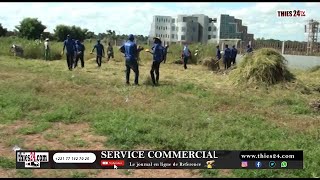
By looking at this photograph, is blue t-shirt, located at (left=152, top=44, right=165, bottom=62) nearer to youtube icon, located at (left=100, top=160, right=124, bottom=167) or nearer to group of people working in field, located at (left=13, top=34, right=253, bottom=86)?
group of people working in field, located at (left=13, top=34, right=253, bottom=86)

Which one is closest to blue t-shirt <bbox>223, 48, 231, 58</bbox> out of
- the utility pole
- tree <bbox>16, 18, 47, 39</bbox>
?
the utility pole

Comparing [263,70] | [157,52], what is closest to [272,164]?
[157,52]

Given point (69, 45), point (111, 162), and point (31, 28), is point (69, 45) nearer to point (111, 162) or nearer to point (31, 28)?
point (111, 162)

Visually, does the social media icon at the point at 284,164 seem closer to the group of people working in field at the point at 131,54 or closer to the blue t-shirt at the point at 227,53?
the group of people working in field at the point at 131,54

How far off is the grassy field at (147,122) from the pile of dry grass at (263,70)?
2.25 metres

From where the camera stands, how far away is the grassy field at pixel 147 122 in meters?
5.88

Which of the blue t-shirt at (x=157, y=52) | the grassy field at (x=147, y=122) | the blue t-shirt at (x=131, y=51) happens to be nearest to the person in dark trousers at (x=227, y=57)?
the blue t-shirt at (x=157, y=52)

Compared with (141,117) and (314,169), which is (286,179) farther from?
(141,117)

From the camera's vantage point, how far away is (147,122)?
24.7 ft

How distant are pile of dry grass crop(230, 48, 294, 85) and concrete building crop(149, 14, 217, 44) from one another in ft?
217

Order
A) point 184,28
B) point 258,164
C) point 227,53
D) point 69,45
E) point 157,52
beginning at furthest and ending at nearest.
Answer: point 184,28, point 227,53, point 69,45, point 157,52, point 258,164

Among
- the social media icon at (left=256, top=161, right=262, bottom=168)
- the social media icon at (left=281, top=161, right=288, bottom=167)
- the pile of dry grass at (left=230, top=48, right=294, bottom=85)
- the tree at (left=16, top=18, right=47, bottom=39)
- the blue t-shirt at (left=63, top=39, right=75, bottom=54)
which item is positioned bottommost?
the social media icon at (left=281, top=161, right=288, bottom=167)

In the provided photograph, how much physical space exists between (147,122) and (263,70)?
8175 mm

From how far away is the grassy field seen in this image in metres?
5.88
